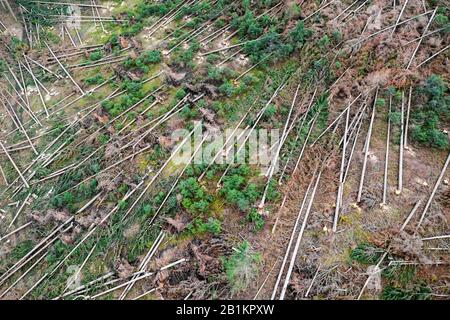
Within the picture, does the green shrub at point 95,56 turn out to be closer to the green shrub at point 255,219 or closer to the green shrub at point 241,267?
the green shrub at point 255,219

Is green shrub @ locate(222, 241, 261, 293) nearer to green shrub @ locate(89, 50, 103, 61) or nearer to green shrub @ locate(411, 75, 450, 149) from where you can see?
green shrub @ locate(411, 75, 450, 149)

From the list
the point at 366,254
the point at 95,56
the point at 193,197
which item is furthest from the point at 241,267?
the point at 95,56

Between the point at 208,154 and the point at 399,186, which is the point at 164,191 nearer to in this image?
the point at 208,154

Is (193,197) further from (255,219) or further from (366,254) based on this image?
(366,254)

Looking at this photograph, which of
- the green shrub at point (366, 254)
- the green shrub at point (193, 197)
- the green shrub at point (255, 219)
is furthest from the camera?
the green shrub at point (193, 197)

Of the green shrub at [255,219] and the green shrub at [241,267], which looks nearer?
the green shrub at [241,267]

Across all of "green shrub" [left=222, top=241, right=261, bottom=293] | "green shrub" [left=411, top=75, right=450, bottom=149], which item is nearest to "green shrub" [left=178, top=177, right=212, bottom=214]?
"green shrub" [left=222, top=241, right=261, bottom=293]

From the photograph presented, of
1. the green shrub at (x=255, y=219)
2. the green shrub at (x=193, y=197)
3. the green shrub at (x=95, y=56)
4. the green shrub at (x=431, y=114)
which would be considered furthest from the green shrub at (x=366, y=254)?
the green shrub at (x=95, y=56)

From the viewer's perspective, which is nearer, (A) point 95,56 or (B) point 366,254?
(B) point 366,254

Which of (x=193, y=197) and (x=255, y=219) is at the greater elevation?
(x=193, y=197)

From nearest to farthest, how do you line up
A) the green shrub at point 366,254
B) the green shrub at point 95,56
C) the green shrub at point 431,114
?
the green shrub at point 366,254 < the green shrub at point 431,114 < the green shrub at point 95,56

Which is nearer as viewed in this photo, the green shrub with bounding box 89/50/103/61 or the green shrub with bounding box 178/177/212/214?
the green shrub with bounding box 178/177/212/214

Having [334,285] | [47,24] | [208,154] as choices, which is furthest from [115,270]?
[47,24]

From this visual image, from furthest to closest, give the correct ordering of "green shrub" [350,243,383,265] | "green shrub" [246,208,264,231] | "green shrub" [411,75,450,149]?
1. "green shrub" [411,75,450,149]
2. "green shrub" [246,208,264,231]
3. "green shrub" [350,243,383,265]
